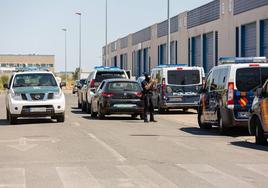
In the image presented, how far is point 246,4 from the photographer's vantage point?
45.4 metres

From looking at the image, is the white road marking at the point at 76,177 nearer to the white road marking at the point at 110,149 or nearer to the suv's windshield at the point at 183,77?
the white road marking at the point at 110,149

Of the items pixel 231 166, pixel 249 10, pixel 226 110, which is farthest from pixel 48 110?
pixel 249 10

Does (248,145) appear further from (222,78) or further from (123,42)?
(123,42)

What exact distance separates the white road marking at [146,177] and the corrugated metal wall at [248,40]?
32564 millimetres

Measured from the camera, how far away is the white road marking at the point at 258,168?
11391 millimetres

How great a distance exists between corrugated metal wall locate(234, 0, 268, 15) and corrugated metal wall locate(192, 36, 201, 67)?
10.1 meters

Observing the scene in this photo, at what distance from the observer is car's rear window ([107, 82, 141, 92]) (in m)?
26.4

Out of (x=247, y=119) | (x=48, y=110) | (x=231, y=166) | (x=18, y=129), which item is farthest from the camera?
(x=48, y=110)

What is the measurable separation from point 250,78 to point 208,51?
116 ft

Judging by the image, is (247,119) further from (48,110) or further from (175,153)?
(48,110)

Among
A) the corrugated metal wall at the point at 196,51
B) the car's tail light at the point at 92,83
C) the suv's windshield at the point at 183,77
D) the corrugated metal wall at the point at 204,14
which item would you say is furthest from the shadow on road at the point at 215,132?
the corrugated metal wall at the point at 196,51

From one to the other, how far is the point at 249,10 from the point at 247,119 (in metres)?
26.8

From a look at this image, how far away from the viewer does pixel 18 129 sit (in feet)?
69.7

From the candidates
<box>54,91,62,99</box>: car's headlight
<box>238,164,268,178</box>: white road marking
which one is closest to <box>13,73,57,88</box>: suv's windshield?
<box>54,91,62,99</box>: car's headlight
